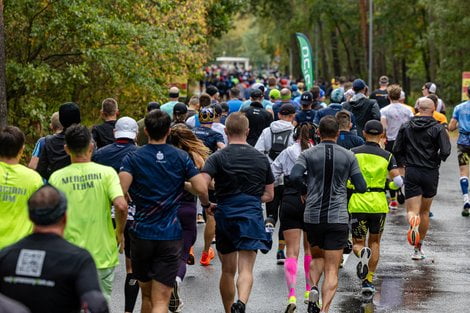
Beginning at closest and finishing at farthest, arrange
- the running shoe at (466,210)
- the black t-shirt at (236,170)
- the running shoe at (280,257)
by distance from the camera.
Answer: the black t-shirt at (236,170), the running shoe at (280,257), the running shoe at (466,210)

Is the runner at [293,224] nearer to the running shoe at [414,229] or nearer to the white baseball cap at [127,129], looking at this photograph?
the white baseball cap at [127,129]

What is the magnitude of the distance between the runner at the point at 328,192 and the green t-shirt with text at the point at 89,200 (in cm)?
241

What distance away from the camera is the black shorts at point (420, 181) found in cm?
1308

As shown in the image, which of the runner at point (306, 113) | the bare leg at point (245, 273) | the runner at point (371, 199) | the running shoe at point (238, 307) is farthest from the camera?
the runner at point (306, 113)

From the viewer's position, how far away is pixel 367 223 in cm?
1136

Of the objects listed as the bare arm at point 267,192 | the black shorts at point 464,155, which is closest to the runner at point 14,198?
the bare arm at point 267,192

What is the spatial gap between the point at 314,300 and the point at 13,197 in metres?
3.20

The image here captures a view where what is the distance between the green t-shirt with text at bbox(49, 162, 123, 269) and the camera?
24.6 ft

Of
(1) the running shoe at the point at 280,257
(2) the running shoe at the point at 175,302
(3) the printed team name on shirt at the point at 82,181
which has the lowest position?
(1) the running shoe at the point at 280,257

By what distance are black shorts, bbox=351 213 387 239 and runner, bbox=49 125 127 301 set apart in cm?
422

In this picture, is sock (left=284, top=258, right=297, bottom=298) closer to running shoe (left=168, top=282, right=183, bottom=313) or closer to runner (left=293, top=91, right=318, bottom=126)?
running shoe (left=168, top=282, right=183, bottom=313)

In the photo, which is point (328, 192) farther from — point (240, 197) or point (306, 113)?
point (306, 113)

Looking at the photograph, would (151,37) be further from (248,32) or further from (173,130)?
(248,32)

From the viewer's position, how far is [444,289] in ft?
37.9
